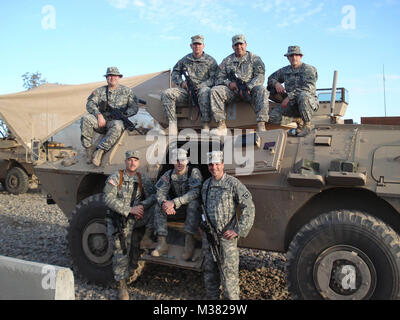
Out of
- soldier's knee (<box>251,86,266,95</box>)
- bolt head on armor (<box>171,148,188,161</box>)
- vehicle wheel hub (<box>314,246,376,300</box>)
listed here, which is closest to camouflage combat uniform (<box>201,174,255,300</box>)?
bolt head on armor (<box>171,148,188,161</box>)

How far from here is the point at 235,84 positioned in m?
5.45

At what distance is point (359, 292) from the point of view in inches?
146

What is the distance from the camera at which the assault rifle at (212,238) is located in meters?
4.18

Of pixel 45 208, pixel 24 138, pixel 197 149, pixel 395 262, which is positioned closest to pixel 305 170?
pixel 395 262

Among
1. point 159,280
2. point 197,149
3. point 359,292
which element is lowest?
point 159,280

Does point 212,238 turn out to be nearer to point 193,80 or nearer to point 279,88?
point 279,88

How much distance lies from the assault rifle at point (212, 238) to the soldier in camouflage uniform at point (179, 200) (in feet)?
0.85

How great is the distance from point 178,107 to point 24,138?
9.18 metres

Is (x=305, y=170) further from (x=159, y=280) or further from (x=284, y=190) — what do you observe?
(x=159, y=280)

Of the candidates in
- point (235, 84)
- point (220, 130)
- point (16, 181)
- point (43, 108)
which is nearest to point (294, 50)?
point (235, 84)

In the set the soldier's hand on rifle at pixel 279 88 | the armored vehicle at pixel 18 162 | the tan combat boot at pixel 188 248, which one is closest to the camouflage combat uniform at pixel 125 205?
the tan combat boot at pixel 188 248

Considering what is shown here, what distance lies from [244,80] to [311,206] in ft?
6.56

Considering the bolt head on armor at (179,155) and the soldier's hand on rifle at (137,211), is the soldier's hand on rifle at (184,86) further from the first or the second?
the soldier's hand on rifle at (137,211)

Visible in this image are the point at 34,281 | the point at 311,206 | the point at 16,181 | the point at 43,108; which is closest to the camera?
the point at 34,281
